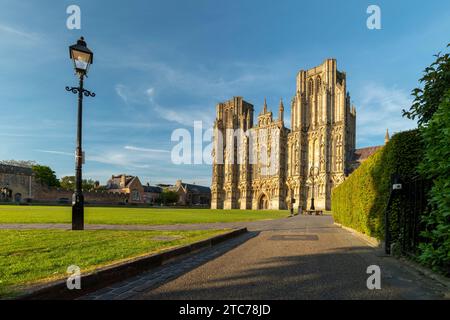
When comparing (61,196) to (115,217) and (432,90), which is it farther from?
(432,90)

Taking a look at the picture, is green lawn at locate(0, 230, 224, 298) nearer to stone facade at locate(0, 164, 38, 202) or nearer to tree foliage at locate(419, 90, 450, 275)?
tree foliage at locate(419, 90, 450, 275)

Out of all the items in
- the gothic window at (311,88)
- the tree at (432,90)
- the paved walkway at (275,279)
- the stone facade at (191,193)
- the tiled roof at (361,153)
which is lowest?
the stone facade at (191,193)

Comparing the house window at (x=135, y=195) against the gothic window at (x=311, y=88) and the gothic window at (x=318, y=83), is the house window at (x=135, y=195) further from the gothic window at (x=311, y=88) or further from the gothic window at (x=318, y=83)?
the gothic window at (x=318, y=83)

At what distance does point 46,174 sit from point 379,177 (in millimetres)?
108161

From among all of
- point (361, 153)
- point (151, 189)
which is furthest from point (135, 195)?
point (361, 153)

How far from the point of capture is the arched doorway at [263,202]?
8654 centimetres

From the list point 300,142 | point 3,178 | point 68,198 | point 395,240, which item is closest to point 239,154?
point 300,142

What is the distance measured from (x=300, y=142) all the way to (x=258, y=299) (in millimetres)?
77347

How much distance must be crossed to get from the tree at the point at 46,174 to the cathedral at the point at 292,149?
5192cm

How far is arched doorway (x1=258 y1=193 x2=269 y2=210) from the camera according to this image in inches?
3407

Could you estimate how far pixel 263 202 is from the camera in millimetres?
88062

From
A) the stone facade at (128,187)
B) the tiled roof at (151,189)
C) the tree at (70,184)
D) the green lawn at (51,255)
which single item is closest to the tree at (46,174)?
the tree at (70,184)

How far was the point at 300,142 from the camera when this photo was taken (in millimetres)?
79250
